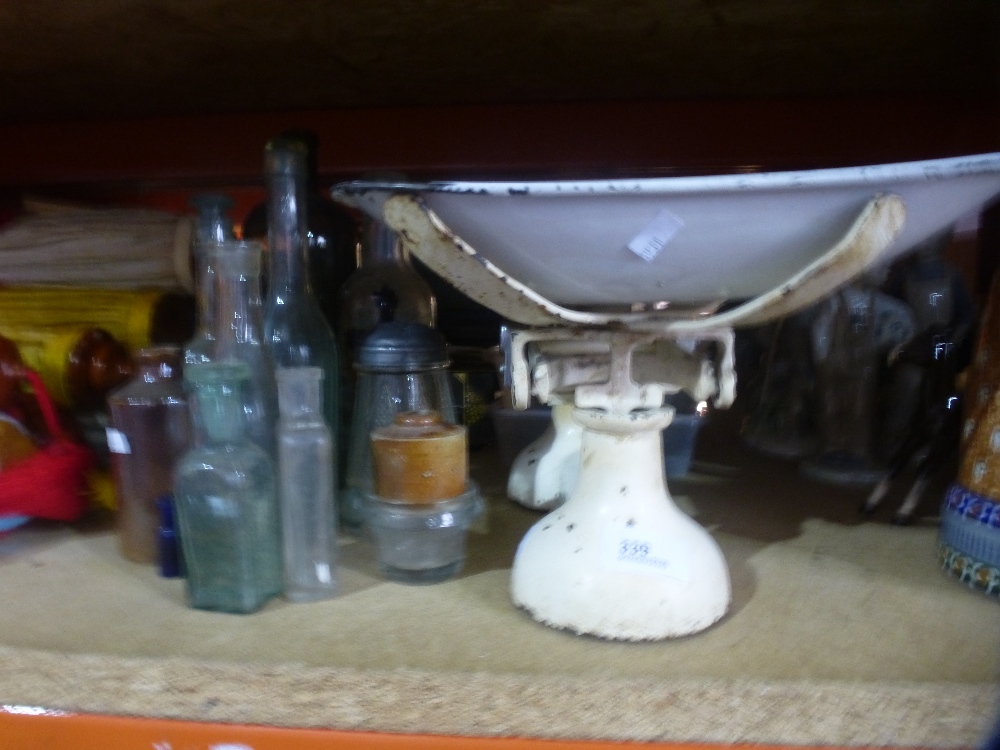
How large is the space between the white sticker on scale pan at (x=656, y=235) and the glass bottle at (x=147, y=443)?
345 millimetres

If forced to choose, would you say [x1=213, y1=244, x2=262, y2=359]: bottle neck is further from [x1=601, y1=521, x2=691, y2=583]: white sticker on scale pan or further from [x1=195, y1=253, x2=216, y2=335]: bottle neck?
[x1=601, y1=521, x2=691, y2=583]: white sticker on scale pan

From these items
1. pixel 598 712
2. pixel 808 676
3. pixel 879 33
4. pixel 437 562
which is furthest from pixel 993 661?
pixel 879 33

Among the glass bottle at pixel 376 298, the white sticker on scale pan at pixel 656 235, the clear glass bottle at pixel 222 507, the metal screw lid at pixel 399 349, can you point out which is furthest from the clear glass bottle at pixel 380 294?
the white sticker on scale pan at pixel 656 235

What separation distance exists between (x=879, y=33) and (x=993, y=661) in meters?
0.53

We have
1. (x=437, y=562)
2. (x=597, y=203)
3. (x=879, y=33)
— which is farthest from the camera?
(x=879, y=33)

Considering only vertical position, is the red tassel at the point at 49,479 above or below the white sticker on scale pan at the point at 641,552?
below

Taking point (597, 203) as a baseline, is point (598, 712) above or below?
below

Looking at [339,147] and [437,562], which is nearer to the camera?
[437,562]

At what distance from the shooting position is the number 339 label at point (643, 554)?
38cm

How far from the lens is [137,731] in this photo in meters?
0.33

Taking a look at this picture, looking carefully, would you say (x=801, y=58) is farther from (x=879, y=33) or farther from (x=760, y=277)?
(x=760, y=277)

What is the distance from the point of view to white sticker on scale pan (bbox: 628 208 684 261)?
32 centimetres

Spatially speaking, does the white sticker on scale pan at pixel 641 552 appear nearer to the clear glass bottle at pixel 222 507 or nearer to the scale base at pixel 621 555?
the scale base at pixel 621 555

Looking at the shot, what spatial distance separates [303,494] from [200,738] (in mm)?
148
